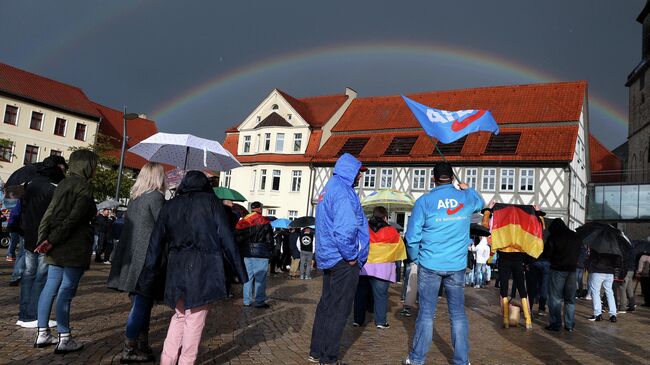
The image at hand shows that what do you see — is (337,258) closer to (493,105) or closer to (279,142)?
(493,105)

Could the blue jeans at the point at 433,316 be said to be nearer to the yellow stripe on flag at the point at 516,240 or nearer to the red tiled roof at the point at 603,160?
the yellow stripe on flag at the point at 516,240

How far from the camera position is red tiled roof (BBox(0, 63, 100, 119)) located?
4538cm

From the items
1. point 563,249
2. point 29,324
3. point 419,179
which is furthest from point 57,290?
point 419,179

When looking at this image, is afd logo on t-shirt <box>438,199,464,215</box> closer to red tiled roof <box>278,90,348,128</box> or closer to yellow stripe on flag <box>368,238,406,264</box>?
yellow stripe on flag <box>368,238,406,264</box>

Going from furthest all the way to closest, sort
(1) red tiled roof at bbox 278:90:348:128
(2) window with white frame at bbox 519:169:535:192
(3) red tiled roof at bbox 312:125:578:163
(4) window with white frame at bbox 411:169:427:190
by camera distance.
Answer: (1) red tiled roof at bbox 278:90:348:128
(4) window with white frame at bbox 411:169:427:190
(2) window with white frame at bbox 519:169:535:192
(3) red tiled roof at bbox 312:125:578:163

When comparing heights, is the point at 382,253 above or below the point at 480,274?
above

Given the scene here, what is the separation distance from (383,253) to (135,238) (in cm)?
442

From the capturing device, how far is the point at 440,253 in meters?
5.68

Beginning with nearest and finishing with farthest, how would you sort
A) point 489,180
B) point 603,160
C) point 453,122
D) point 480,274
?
point 453,122, point 480,274, point 489,180, point 603,160

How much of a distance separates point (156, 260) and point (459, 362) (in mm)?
3124

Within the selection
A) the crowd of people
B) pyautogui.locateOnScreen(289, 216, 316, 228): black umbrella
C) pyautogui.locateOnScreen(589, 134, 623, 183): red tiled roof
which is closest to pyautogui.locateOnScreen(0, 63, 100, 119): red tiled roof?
pyautogui.locateOnScreen(289, 216, 316, 228): black umbrella

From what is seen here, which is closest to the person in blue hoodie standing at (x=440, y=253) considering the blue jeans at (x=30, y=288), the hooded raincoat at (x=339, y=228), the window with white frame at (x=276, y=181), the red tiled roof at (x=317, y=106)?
the hooded raincoat at (x=339, y=228)

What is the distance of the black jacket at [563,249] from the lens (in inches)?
357

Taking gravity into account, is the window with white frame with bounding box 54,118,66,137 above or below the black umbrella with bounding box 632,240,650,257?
above
